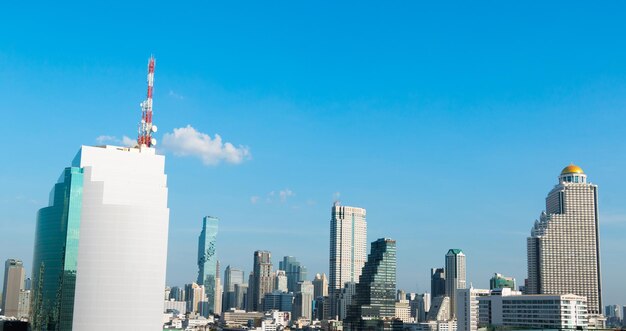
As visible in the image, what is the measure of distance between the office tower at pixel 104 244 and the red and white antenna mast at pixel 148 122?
475cm

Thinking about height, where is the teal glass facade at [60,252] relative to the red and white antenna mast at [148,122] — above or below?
below

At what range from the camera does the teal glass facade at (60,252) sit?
13125 centimetres

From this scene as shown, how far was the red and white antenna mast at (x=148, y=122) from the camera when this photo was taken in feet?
465

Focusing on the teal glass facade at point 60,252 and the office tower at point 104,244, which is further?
the teal glass facade at point 60,252

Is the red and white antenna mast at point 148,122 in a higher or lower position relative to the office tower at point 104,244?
higher

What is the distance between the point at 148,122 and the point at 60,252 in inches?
1128

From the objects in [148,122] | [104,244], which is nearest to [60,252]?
[104,244]

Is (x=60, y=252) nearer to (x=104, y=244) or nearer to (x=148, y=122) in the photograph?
(x=104, y=244)

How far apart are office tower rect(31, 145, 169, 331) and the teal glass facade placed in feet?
0.57

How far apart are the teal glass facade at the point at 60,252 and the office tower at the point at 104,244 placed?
172 mm

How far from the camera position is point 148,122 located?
143m

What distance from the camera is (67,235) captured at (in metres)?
131

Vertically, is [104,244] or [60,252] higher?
[104,244]

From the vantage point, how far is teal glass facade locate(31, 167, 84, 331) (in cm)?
13125
